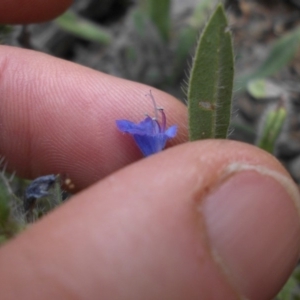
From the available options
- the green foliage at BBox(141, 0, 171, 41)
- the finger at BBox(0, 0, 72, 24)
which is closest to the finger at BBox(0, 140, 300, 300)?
the finger at BBox(0, 0, 72, 24)

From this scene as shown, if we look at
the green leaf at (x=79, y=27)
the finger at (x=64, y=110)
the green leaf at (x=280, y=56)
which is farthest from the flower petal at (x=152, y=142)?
the green leaf at (x=79, y=27)

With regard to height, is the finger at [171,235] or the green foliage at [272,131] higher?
the finger at [171,235]

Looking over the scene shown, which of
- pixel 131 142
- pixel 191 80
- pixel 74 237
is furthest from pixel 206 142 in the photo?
pixel 131 142

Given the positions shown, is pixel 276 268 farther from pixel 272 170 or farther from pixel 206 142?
pixel 206 142

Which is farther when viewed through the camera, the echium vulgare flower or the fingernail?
the echium vulgare flower

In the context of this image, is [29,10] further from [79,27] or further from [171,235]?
[171,235]

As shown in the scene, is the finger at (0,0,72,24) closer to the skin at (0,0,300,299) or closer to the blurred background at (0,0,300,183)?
the blurred background at (0,0,300,183)

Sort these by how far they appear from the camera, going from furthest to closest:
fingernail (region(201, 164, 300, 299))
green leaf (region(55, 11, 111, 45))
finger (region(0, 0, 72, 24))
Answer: green leaf (region(55, 11, 111, 45)) → finger (region(0, 0, 72, 24)) → fingernail (region(201, 164, 300, 299))

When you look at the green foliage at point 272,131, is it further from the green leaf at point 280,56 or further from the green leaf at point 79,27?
the green leaf at point 79,27
